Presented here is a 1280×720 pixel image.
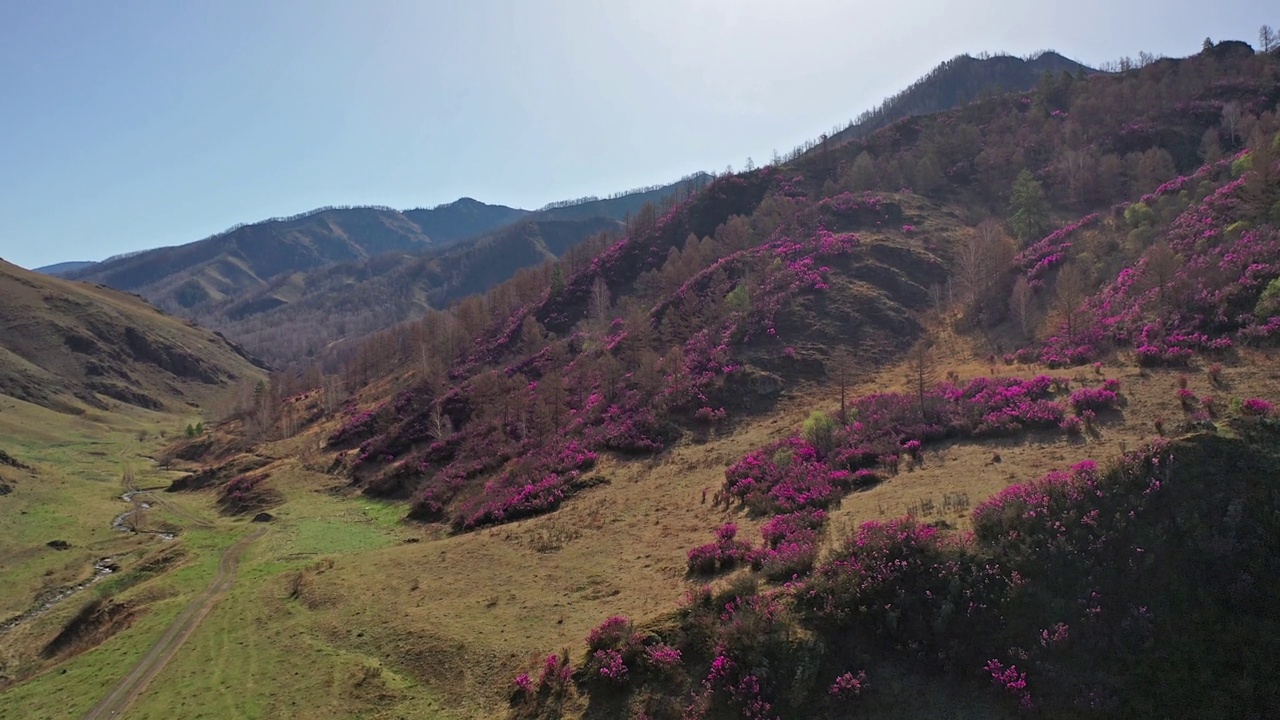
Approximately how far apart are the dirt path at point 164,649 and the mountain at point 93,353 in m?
128

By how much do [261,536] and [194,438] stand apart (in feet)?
226

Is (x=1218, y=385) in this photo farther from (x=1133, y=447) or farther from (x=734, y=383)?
(x=734, y=383)

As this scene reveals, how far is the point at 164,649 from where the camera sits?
2478 cm

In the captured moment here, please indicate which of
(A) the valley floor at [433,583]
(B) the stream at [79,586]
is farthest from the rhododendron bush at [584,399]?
(B) the stream at [79,586]

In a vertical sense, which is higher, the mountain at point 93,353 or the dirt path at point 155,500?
the mountain at point 93,353

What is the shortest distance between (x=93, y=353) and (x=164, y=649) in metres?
173

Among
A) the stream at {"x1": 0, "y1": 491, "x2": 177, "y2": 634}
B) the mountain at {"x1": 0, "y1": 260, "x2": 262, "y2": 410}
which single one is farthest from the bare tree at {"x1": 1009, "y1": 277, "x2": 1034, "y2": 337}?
the mountain at {"x1": 0, "y1": 260, "x2": 262, "y2": 410}

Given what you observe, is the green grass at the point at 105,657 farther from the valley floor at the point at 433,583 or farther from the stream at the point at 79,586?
the stream at the point at 79,586

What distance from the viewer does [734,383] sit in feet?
146

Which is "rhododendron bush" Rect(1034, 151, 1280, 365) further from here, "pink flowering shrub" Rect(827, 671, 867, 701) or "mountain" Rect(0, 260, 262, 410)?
"mountain" Rect(0, 260, 262, 410)

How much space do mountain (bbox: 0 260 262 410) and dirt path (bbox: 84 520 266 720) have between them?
127611 mm

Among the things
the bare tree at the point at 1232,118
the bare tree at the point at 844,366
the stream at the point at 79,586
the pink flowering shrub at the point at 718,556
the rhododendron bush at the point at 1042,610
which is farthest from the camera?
the bare tree at the point at 1232,118

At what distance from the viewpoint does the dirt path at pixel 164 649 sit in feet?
70.0

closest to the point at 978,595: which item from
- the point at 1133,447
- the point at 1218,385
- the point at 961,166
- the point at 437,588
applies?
the point at 1133,447
